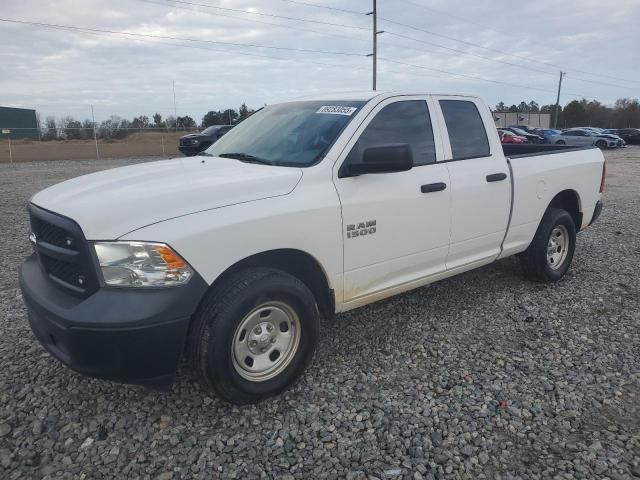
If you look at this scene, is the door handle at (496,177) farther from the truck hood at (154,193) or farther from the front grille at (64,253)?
the front grille at (64,253)

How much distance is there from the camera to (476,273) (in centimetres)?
568

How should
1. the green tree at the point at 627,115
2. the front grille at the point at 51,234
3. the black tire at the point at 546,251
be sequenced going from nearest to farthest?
1. the front grille at the point at 51,234
2. the black tire at the point at 546,251
3. the green tree at the point at 627,115

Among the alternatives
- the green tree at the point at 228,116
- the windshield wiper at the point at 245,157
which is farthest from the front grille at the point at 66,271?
the green tree at the point at 228,116

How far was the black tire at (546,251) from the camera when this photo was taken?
502 centimetres

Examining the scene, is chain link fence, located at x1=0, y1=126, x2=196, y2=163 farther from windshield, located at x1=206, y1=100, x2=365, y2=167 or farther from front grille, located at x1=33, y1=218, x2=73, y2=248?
front grille, located at x1=33, y1=218, x2=73, y2=248

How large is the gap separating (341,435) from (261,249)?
1.15 meters

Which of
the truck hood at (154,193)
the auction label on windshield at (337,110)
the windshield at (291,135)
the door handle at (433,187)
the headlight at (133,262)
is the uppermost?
the auction label on windshield at (337,110)

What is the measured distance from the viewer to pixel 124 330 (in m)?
2.49

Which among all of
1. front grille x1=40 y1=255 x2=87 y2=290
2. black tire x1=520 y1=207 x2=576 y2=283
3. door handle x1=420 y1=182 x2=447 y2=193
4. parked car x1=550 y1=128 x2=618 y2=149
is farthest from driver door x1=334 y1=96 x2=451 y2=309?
parked car x1=550 y1=128 x2=618 y2=149

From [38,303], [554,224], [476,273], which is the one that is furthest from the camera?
[476,273]

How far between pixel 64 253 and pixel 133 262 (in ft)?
1.50

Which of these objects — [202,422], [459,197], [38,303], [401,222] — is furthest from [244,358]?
[459,197]

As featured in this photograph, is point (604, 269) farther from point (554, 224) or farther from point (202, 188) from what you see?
point (202, 188)

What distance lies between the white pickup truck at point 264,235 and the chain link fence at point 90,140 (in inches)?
1128
